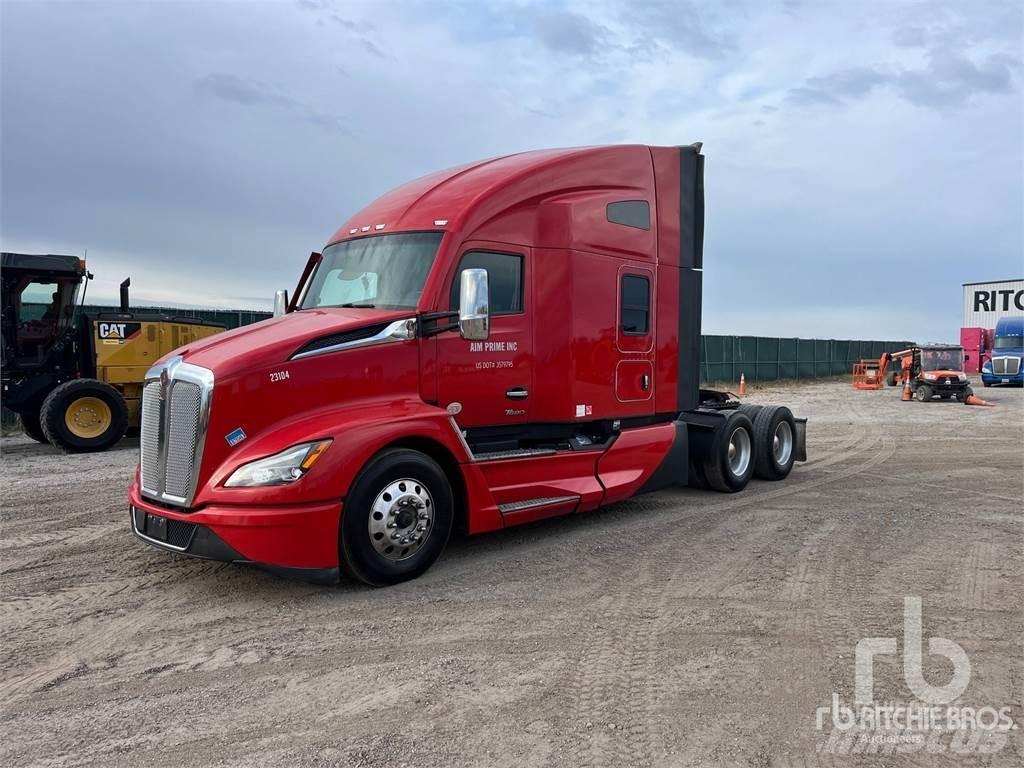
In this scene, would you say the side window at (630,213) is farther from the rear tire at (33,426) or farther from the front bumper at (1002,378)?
the front bumper at (1002,378)

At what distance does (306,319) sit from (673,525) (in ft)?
13.1

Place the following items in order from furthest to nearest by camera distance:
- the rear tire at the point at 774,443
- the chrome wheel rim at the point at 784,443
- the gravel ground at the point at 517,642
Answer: the chrome wheel rim at the point at 784,443 → the rear tire at the point at 774,443 → the gravel ground at the point at 517,642

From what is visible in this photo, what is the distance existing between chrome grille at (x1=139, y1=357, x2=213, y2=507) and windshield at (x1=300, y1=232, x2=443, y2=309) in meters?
1.48

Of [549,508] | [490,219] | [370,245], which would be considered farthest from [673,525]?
[370,245]

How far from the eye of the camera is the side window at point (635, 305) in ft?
24.2

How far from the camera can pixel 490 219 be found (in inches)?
246

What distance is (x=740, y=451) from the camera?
9.30 meters

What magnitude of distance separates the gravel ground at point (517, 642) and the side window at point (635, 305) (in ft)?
6.38

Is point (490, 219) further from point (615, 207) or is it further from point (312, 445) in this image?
point (312, 445)

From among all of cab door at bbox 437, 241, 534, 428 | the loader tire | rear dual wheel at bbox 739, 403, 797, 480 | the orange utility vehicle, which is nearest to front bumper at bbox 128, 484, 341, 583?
cab door at bbox 437, 241, 534, 428

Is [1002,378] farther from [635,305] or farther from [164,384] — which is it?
[164,384]

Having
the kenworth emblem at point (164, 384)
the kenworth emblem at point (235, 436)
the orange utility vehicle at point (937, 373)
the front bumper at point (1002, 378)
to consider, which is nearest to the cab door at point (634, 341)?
the kenworth emblem at point (235, 436)

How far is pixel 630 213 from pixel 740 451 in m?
3.55

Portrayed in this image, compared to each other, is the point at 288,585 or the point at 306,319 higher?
the point at 306,319
